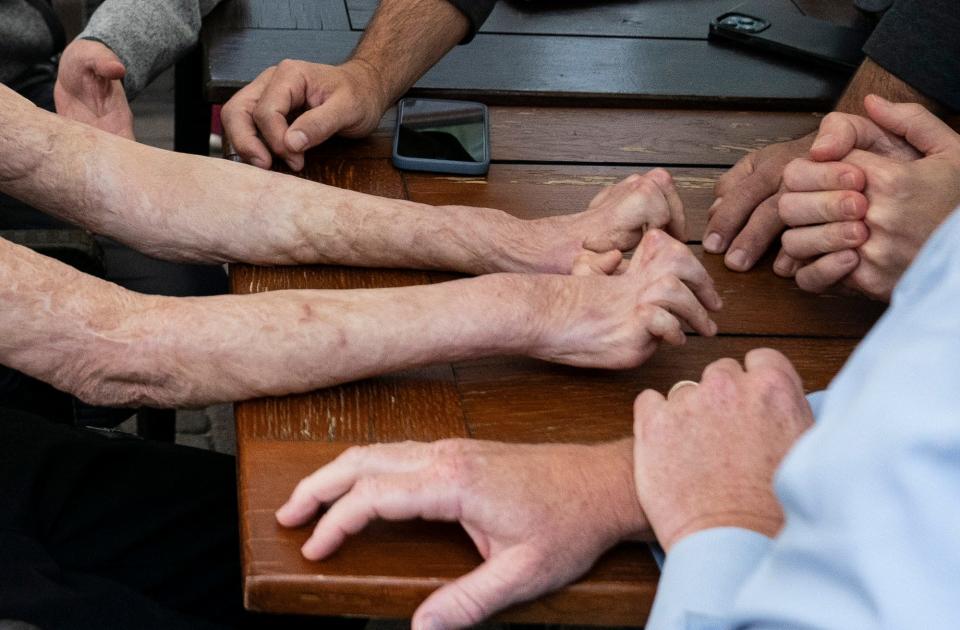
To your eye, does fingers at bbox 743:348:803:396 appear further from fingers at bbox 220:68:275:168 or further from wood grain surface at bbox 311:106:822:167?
fingers at bbox 220:68:275:168

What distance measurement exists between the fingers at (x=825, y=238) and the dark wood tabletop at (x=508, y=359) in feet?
0.18

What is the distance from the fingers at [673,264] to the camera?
4.09 ft

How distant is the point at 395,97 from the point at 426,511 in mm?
849

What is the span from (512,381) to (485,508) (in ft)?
0.83

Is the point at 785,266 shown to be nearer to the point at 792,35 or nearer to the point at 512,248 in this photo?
the point at 512,248

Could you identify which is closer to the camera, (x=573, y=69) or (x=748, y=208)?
(x=748, y=208)

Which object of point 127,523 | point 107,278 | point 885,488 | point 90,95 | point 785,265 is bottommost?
point 107,278

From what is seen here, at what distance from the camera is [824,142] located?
4.59ft

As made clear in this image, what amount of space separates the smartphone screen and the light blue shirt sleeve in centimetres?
88

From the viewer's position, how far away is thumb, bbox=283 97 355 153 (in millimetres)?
1494

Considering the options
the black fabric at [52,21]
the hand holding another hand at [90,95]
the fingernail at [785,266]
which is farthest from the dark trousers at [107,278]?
the fingernail at [785,266]

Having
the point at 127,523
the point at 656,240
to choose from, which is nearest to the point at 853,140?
the point at 656,240

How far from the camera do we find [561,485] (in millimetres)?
1000

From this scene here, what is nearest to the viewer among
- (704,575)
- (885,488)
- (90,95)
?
(885,488)
